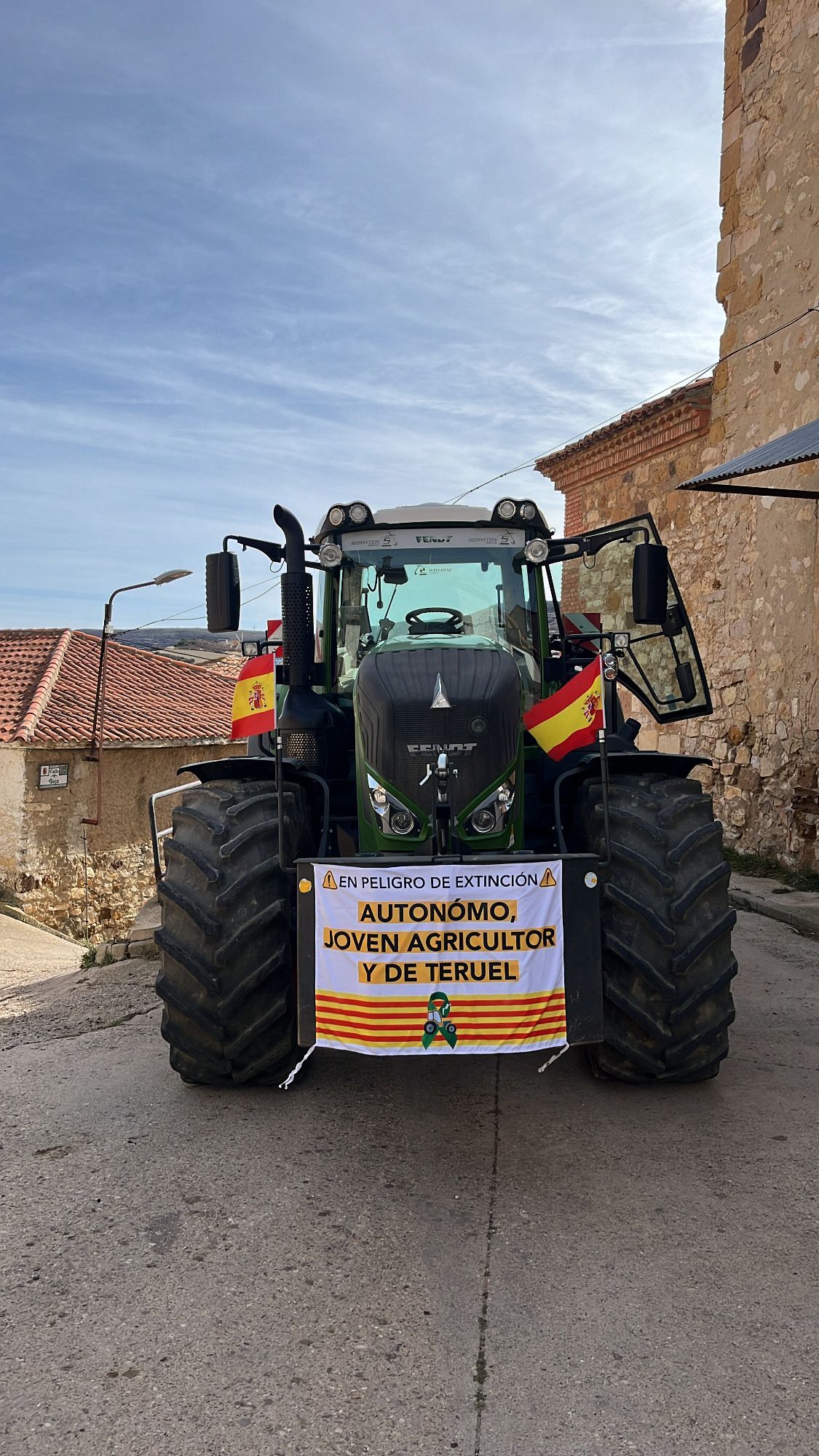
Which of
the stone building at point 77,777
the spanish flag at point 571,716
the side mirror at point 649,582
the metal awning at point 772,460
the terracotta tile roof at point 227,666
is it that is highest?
the metal awning at point 772,460

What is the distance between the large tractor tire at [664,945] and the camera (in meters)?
3.84

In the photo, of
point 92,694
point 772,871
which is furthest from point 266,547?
point 92,694

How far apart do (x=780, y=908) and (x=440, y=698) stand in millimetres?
5481

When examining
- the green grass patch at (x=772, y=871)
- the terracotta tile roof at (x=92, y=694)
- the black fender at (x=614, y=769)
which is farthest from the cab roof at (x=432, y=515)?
the terracotta tile roof at (x=92, y=694)

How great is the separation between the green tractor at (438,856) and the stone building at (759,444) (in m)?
5.69

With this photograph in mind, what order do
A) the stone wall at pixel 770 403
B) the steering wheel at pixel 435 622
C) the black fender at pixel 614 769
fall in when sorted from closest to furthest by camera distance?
the black fender at pixel 614 769, the steering wheel at pixel 435 622, the stone wall at pixel 770 403

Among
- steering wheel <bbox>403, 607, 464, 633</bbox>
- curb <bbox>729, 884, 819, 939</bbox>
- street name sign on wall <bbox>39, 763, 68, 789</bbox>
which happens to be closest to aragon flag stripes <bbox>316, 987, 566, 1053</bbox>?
steering wheel <bbox>403, 607, 464, 633</bbox>

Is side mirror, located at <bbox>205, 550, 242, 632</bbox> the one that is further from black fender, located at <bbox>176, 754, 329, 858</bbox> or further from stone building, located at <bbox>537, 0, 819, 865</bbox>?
stone building, located at <bbox>537, 0, 819, 865</bbox>

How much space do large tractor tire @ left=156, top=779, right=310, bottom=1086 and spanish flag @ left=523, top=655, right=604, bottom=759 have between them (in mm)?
1121

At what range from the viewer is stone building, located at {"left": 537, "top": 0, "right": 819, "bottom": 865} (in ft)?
32.6

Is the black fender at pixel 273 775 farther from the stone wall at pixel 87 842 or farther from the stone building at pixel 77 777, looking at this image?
the stone wall at pixel 87 842

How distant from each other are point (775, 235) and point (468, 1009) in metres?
9.89

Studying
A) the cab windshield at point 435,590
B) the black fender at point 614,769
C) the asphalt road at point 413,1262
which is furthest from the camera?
the cab windshield at point 435,590

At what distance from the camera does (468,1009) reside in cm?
360
